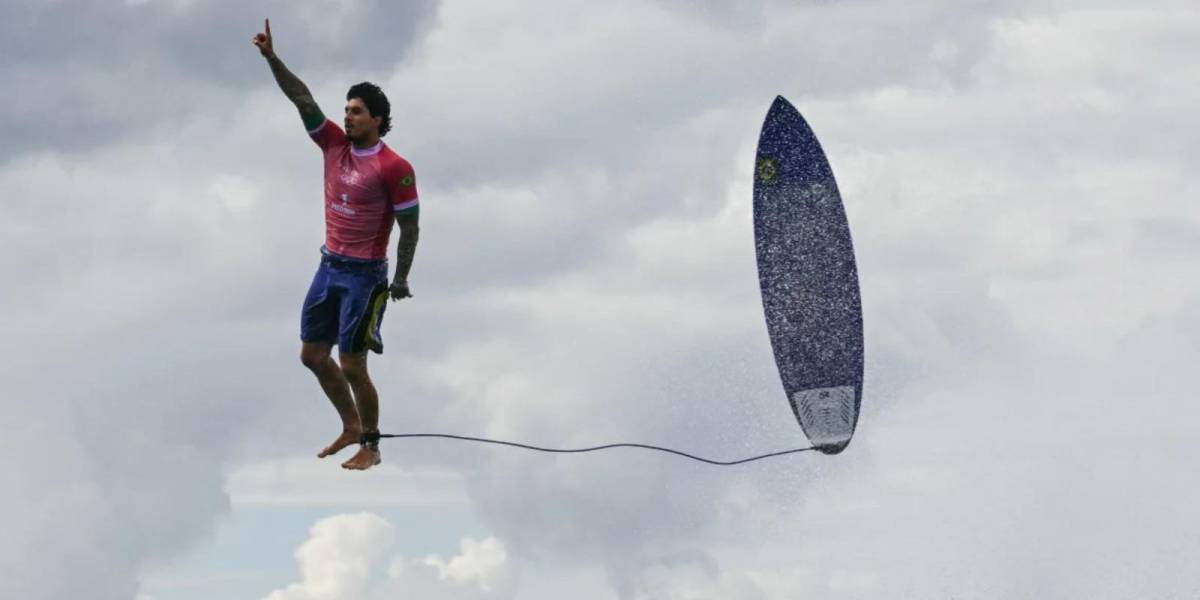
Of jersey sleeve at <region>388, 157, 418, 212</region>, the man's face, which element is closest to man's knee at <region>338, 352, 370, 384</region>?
jersey sleeve at <region>388, 157, 418, 212</region>

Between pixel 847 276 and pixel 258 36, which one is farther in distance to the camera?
pixel 847 276

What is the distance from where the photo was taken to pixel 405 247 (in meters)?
18.9

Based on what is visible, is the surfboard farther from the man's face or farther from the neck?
the man's face

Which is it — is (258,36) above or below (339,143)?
above

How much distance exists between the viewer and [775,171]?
2462 cm

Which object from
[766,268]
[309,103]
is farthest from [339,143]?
[766,268]

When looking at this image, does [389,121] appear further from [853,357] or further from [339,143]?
Result: [853,357]

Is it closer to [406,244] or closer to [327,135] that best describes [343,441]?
[406,244]

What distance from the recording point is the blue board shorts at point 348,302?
19.1m

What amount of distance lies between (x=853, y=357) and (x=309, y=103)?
31.6 ft

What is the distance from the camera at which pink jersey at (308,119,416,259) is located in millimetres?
18688

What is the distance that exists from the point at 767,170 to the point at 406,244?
772cm

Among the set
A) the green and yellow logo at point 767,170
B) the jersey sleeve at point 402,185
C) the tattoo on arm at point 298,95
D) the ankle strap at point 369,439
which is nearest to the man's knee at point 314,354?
the ankle strap at point 369,439

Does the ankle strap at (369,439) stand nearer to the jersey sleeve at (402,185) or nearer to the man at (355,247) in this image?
the man at (355,247)
